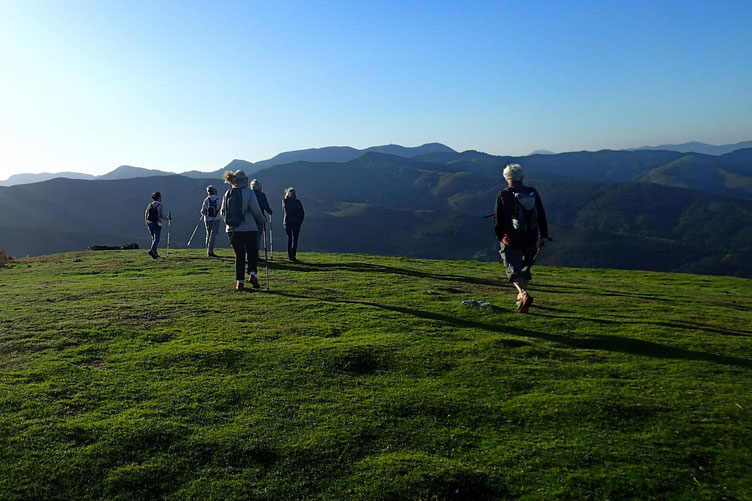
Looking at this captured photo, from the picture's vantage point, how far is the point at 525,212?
488 inches

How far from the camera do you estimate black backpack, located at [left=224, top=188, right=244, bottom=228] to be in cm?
1584

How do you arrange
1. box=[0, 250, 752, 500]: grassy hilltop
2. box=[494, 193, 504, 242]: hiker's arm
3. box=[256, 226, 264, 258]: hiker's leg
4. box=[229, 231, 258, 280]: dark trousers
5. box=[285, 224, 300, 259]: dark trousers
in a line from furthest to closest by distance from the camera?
box=[285, 224, 300, 259]: dark trousers < box=[256, 226, 264, 258]: hiker's leg < box=[229, 231, 258, 280]: dark trousers < box=[494, 193, 504, 242]: hiker's arm < box=[0, 250, 752, 500]: grassy hilltop

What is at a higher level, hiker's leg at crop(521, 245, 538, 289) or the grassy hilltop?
hiker's leg at crop(521, 245, 538, 289)

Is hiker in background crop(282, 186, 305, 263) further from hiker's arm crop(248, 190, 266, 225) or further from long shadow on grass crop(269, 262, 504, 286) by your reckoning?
hiker's arm crop(248, 190, 266, 225)

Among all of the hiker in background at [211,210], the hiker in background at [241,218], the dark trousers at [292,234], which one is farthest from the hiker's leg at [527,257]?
the hiker in background at [211,210]

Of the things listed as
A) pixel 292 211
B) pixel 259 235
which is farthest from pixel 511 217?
pixel 292 211

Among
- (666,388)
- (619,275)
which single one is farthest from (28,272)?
(619,275)

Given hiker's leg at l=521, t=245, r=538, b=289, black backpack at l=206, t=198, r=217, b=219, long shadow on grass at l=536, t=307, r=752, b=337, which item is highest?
black backpack at l=206, t=198, r=217, b=219

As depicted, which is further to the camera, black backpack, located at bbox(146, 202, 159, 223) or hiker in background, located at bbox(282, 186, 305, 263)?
black backpack, located at bbox(146, 202, 159, 223)

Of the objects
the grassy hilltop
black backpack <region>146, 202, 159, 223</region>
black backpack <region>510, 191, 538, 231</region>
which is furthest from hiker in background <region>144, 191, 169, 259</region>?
black backpack <region>510, 191, 538, 231</region>

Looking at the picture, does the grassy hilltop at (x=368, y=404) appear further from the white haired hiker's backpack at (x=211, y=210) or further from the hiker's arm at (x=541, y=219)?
the white haired hiker's backpack at (x=211, y=210)

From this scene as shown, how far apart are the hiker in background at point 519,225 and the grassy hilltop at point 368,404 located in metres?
1.29

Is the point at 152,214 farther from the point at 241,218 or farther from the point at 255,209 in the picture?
the point at 255,209

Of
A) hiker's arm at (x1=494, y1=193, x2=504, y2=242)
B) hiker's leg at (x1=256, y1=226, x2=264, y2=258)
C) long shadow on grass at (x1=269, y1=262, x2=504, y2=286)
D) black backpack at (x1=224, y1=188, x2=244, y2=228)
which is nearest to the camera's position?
Answer: hiker's arm at (x1=494, y1=193, x2=504, y2=242)
